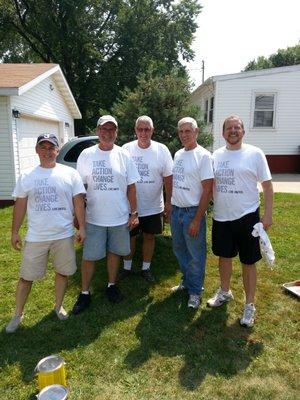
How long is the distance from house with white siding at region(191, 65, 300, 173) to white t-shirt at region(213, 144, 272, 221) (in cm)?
1046

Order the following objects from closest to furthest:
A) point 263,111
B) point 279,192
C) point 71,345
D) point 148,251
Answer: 1. point 71,345
2. point 148,251
3. point 279,192
4. point 263,111

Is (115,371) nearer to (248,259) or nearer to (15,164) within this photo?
→ (248,259)

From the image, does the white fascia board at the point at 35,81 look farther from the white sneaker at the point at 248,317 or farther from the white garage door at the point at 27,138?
the white sneaker at the point at 248,317

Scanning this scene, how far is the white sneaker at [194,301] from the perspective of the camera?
3.80m

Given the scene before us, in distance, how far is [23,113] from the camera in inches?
386

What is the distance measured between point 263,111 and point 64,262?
1204 cm

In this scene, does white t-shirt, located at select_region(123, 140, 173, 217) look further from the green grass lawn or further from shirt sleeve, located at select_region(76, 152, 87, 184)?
the green grass lawn

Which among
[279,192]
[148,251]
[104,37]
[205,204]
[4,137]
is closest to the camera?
[205,204]

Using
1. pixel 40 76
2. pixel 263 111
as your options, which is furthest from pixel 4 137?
pixel 263 111

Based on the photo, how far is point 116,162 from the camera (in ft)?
11.6

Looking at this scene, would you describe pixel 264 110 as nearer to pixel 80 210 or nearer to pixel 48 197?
pixel 80 210

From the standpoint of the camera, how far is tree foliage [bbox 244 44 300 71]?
4038 cm

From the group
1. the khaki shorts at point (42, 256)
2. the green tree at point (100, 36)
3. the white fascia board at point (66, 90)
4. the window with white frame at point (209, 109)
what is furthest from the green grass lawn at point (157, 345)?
the green tree at point (100, 36)

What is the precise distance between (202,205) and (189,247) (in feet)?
1.57
